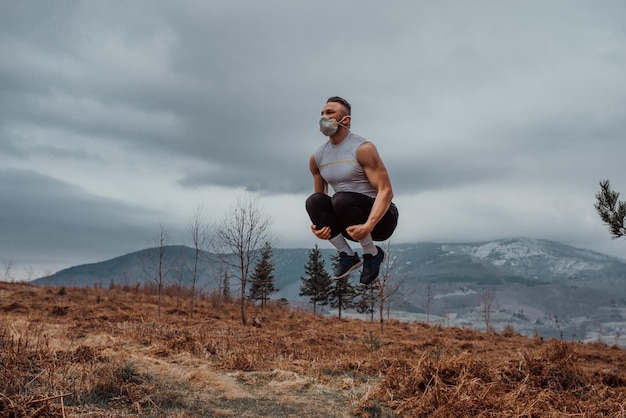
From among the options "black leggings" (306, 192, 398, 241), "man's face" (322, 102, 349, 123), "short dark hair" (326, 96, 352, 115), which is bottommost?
"black leggings" (306, 192, 398, 241)

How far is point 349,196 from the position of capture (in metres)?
1.93

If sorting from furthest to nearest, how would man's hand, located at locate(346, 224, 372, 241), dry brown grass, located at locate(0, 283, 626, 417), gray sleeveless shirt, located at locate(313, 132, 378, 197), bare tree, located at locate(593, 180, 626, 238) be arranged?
bare tree, located at locate(593, 180, 626, 238) → dry brown grass, located at locate(0, 283, 626, 417) → gray sleeveless shirt, located at locate(313, 132, 378, 197) → man's hand, located at locate(346, 224, 372, 241)

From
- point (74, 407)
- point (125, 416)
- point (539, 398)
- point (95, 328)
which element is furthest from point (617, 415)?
point (95, 328)

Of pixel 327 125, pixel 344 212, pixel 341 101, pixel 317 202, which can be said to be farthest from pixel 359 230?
pixel 341 101

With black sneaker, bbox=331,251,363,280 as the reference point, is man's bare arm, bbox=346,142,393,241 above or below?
above

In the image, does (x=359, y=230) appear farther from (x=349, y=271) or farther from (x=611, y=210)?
(x=611, y=210)

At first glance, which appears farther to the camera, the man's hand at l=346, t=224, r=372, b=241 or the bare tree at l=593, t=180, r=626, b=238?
the bare tree at l=593, t=180, r=626, b=238

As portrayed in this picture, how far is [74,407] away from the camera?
17.9 ft

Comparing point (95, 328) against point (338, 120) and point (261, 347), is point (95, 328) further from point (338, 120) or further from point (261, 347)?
point (338, 120)

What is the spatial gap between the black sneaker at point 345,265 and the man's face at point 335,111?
622mm

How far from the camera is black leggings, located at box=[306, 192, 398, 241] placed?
193 centimetres

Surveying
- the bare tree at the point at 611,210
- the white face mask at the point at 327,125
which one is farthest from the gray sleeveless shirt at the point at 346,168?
the bare tree at the point at 611,210

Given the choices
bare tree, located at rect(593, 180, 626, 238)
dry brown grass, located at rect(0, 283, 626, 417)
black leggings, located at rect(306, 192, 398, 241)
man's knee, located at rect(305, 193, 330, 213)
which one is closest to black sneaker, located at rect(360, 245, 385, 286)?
black leggings, located at rect(306, 192, 398, 241)

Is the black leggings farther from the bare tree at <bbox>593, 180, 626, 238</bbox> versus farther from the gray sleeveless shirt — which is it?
the bare tree at <bbox>593, 180, 626, 238</bbox>
